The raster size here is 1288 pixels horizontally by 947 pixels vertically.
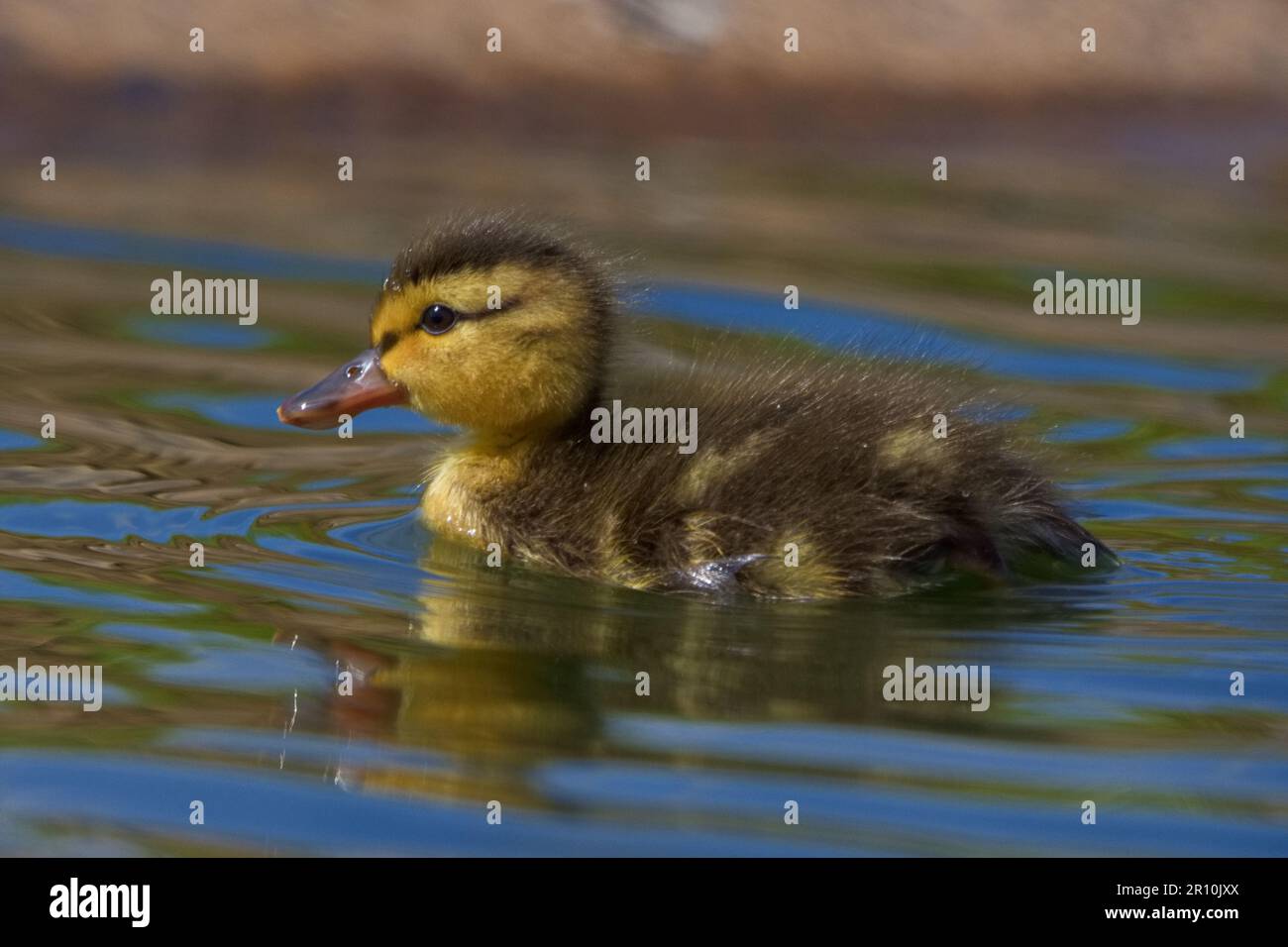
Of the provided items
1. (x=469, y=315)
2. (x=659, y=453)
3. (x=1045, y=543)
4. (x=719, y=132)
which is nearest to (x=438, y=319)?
(x=469, y=315)

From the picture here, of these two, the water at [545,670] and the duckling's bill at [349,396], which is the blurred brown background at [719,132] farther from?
the duckling's bill at [349,396]

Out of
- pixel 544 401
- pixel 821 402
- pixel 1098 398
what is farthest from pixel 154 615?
pixel 1098 398

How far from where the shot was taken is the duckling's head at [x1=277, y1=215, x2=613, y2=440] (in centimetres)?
534

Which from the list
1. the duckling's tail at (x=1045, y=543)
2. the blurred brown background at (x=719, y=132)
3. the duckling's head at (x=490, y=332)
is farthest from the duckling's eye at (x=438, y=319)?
the blurred brown background at (x=719, y=132)

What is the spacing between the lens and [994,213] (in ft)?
28.9

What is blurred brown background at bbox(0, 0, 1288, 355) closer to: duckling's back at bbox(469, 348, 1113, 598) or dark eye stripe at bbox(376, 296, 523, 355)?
dark eye stripe at bbox(376, 296, 523, 355)

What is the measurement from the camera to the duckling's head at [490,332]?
534 cm

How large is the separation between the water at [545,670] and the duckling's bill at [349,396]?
22 centimetres

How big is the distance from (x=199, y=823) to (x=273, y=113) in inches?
221

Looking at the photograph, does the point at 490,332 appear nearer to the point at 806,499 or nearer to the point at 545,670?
the point at 806,499

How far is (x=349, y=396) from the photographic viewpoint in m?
5.52

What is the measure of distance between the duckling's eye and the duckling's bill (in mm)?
166

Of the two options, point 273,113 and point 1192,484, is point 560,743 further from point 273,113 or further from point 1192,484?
point 273,113

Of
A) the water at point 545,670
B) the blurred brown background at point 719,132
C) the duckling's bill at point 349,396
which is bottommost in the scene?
the water at point 545,670
